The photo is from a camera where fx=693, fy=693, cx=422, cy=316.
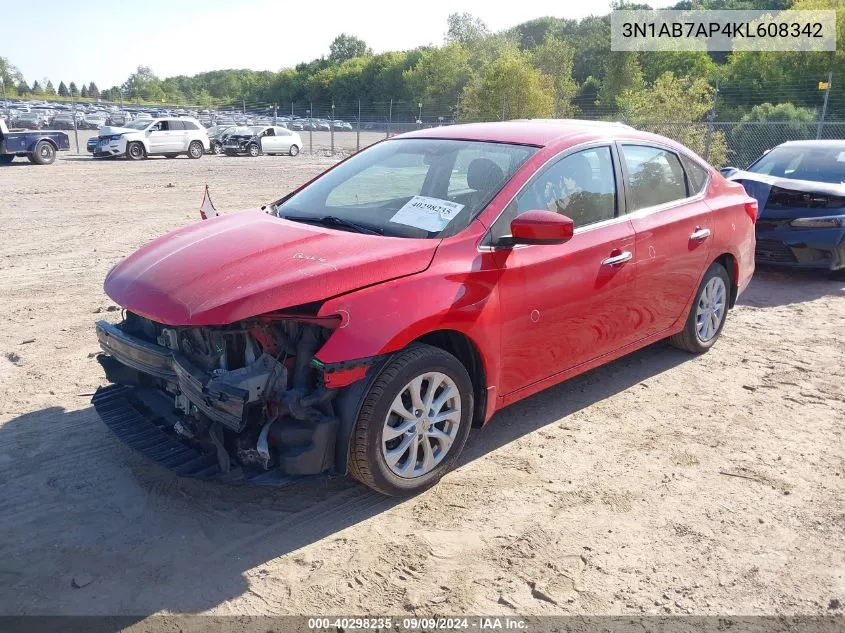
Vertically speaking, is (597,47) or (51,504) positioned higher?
(597,47)

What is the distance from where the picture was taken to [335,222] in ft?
12.9

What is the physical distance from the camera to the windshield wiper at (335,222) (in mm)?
3729

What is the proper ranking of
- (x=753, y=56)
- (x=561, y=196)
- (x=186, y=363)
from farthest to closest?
(x=753, y=56), (x=561, y=196), (x=186, y=363)

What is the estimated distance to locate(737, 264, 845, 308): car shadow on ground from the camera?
733cm

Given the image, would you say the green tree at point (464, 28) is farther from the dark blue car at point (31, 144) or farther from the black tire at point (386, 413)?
the black tire at point (386, 413)

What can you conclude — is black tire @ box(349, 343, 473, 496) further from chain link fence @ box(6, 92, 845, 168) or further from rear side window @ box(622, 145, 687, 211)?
chain link fence @ box(6, 92, 845, 168)

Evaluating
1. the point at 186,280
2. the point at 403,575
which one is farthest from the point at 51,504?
the point at 403,575

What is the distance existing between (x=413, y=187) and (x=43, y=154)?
72.6ft

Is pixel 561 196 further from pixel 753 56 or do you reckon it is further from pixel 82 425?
pixel 753 56

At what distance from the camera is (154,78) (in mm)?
119688

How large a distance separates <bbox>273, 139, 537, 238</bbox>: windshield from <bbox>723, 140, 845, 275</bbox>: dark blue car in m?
5.24

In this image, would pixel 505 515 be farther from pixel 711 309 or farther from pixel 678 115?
pixel 678 115

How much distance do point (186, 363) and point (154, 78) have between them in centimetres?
13161

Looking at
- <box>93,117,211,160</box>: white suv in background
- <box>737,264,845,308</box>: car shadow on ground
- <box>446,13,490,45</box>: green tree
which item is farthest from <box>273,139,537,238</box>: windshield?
<box>446,13,490,45</box>: green tree
